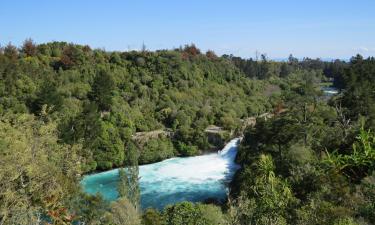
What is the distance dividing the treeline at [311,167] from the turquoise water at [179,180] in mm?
3882

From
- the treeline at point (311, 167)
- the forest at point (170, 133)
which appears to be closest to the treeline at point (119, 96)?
the forest at point (170, 133)

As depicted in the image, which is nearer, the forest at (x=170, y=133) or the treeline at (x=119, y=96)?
the forest at (x=170, y=133)

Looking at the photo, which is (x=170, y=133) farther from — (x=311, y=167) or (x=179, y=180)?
(x=311, y=167)

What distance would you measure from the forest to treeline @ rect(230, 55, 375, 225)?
9 centimetres

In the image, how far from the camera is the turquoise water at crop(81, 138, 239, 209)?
37.7 m

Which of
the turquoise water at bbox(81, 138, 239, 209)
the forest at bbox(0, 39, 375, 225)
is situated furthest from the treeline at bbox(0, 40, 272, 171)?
the turquoise water at bbox(81, 138, 239, 209)

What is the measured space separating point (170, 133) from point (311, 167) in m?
32.3

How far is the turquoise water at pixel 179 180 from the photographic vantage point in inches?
1483

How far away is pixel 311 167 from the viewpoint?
26.2 meters

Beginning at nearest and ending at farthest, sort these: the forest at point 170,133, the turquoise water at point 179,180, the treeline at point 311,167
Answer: the forest at point 170,133 < the treeline at point 311,167 < the turquoise water at point 179,180

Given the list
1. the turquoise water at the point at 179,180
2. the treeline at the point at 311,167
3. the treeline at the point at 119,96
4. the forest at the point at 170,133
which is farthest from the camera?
the treeline at the point at 119,96

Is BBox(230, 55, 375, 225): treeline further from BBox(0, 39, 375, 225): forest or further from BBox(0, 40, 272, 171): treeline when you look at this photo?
BBox(0, 40, 272, 171): treeline

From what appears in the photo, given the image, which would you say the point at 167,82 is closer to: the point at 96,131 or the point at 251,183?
the point at 96,131

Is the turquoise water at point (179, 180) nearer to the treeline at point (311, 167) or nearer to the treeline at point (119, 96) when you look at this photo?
the treeline at point (119, 96)
